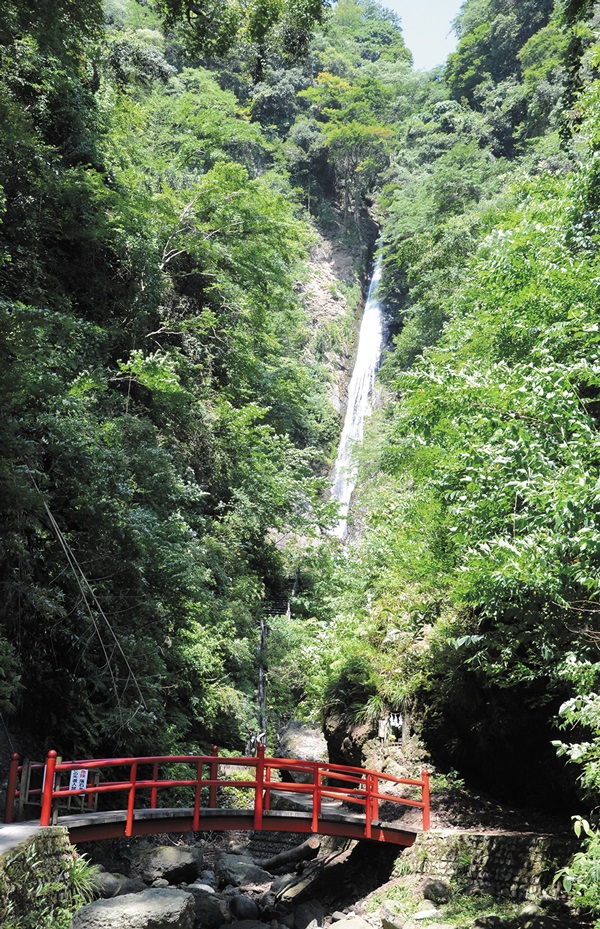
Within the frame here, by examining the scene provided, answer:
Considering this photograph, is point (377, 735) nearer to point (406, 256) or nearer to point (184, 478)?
point (184, 478)

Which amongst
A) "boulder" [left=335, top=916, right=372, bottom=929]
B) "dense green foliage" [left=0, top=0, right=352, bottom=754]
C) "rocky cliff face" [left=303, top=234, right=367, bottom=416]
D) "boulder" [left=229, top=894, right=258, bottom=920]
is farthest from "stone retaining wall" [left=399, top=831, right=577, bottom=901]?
"rocky cliff face" [left=303, top=234, right=367, bottom=416]

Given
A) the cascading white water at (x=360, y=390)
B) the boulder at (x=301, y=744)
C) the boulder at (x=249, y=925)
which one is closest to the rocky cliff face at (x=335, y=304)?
the cascading white water at (x=360, y=390)

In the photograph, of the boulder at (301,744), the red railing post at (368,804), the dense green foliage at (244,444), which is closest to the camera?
the dense green foliage at (244,444)

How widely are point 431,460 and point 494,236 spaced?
523cm

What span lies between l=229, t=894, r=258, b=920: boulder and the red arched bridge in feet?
4.27

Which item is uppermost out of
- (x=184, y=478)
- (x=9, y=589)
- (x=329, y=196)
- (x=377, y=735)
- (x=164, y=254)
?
(x=329, y=196)

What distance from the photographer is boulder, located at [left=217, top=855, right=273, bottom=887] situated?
34.6 ft

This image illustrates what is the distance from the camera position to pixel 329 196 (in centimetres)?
4000

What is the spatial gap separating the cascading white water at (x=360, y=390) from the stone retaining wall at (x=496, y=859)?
706 inches

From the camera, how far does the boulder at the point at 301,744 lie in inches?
669

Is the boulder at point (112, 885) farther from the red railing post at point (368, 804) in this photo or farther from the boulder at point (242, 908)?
the red railing post at point (368, 804)

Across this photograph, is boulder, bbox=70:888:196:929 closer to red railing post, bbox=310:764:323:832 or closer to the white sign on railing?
the white sign on railing

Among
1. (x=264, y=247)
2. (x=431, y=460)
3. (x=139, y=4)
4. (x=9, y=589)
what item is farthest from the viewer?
(x=139, y=4)

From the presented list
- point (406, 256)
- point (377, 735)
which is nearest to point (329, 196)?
point (406, 256)
